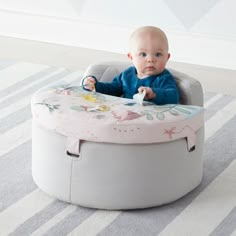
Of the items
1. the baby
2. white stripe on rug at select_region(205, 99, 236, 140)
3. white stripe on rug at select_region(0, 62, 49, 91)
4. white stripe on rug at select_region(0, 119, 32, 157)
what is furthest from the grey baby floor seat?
white stripe on rug at select_region(0, 62, 49, 91)

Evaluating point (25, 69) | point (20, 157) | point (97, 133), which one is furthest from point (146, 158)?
point (25, 69)

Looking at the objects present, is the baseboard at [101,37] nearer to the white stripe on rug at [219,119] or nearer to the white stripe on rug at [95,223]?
the white stripe on rug at [219,119]

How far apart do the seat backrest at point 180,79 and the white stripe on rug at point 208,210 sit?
29 cm

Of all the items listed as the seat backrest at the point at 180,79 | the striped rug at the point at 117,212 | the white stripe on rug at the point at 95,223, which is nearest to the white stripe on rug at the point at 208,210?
the striped rug at the point at 117,212

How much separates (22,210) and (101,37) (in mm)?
1951

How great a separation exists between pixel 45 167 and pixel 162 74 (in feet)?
1.75

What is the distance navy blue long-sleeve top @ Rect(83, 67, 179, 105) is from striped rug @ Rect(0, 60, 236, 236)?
0.32m

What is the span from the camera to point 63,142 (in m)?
2.14

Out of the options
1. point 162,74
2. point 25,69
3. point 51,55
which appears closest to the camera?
point 162,74

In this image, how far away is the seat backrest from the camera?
7.92ft

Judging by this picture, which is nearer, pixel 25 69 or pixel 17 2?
pixel 25 69

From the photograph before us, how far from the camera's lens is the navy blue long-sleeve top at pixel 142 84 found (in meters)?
2.35

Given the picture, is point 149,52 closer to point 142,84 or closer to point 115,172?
point 142,84

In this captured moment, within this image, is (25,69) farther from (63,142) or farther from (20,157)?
(63,142)
